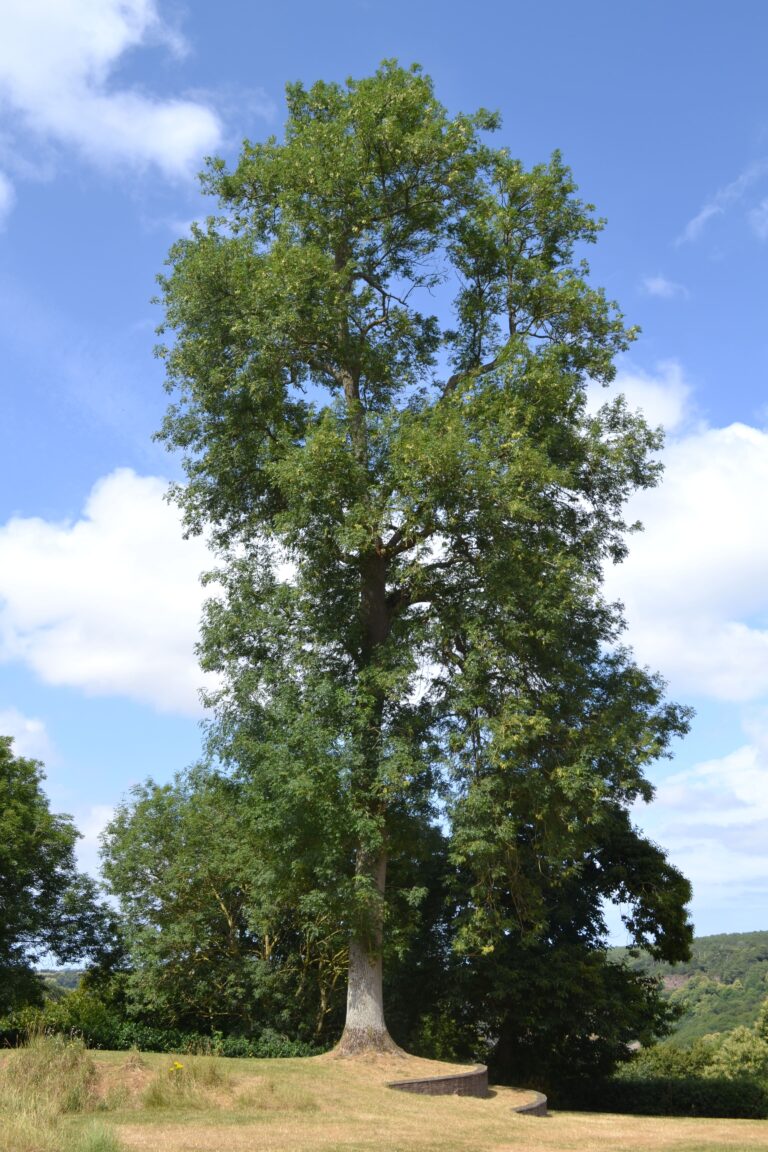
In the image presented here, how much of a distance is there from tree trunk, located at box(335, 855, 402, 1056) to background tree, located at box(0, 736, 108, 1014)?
1123cm

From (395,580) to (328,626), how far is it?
6.20 feet

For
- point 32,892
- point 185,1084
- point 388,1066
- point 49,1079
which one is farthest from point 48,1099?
point 32,892

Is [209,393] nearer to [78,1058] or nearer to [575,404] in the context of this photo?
[575,404]

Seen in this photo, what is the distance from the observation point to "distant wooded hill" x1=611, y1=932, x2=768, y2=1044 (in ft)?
266

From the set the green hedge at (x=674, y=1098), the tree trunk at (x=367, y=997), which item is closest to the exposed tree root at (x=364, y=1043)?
the tree trunk at (x=367, y=997)

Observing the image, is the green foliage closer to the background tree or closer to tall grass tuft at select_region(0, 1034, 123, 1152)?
the background tree

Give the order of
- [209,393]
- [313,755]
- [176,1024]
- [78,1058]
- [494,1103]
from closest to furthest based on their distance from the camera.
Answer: [78,1058] < [494,1103] < [313,755] < [209,393] < [176,1024]

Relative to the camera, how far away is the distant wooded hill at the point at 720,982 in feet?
266

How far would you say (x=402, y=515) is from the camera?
19891mm

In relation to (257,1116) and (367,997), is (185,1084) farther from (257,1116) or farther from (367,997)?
(367,997)

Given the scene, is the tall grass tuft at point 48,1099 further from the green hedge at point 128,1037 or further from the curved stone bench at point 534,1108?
the curved stone bench at point 534,1108

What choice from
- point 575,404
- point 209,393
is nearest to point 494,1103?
point 575,404

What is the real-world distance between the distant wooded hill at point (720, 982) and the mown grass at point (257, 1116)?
1669 inches

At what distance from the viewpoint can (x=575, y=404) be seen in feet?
71.5
